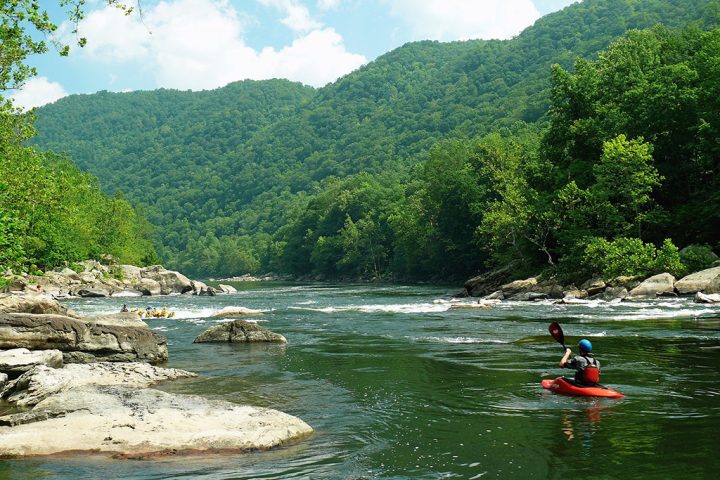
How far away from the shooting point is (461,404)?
461 inches

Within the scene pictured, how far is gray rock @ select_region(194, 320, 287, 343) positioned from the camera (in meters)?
21.9

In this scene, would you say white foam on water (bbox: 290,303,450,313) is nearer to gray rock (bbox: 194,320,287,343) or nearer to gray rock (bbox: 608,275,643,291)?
gray rock (bbox: 608,275,643,291)

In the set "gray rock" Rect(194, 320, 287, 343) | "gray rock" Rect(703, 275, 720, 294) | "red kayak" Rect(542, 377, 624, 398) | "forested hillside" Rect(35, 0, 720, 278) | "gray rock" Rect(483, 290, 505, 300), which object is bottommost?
"gray rock" Rect(483, 290, 505, 300)

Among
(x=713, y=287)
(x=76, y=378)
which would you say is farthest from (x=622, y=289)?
(x=76, y=378)

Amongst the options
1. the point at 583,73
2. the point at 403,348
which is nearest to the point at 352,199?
the point at 583,73

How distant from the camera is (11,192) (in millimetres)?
17406

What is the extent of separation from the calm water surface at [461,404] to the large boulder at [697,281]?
29.7 feet

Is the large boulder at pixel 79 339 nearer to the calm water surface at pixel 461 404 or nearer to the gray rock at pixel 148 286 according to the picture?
the calm water surface at pixel 461 404

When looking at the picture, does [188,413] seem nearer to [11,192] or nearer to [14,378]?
[14,378]

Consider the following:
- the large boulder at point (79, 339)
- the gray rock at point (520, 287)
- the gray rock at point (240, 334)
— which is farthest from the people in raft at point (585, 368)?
the gray rock at point (520, 287)

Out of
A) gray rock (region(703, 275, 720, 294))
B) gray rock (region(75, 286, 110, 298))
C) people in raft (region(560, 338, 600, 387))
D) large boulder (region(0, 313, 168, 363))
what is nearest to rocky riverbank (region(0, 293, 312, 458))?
large boulder (region(0, 313, 168, 363))

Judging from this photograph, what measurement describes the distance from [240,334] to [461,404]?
11842 mm

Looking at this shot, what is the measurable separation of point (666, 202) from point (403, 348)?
3406 cm

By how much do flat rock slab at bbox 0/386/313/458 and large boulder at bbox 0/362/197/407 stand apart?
2.25 meters
